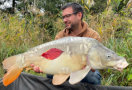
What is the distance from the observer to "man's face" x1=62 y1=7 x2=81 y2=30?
4.75 feet

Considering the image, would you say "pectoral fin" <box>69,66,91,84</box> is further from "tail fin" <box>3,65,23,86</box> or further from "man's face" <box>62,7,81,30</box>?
"man's face" <box>62,7,81,30</box>

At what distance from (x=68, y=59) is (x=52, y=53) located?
97 millimetres

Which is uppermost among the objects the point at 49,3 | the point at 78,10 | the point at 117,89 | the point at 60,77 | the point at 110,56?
the point at 78,10

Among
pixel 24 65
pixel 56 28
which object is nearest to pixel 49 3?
pixel 56 28

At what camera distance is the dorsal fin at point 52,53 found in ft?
3.30

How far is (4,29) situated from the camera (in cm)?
253

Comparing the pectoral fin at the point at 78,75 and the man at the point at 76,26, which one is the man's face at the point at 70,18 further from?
the pectoral fin at the point at 78,75

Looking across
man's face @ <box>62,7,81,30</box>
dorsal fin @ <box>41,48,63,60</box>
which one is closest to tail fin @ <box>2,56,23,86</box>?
dorsal fin @ <box>41,48,63,60</box>

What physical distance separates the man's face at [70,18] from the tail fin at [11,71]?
0.58m

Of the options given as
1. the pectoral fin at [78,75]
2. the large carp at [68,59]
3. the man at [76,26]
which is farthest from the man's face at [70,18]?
the pectoral fin at [78,75]

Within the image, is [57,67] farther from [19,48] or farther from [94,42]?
[19,48]

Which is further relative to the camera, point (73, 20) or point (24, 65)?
point (73, 20)

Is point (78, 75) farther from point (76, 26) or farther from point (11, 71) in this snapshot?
point (76, 26)

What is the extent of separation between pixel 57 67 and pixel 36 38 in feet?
5.74
